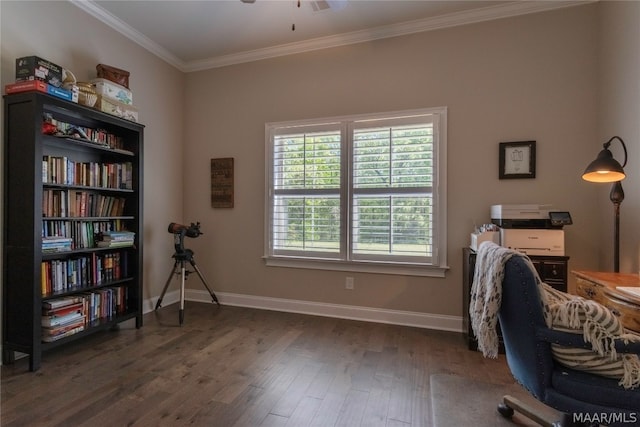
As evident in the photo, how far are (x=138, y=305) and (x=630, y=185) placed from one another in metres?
4.33

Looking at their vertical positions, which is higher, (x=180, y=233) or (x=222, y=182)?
(x=222, y=182)

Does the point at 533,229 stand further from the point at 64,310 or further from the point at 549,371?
the point at 64,310

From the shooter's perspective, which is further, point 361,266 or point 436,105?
point 361,266

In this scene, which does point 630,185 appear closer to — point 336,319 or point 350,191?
point 350,191

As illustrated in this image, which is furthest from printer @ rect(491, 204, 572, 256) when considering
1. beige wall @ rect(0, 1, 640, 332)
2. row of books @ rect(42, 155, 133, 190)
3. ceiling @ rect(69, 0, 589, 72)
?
row of books @ rect(42, 155, 133, 190)

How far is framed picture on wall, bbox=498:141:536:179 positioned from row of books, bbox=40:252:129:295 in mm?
3752

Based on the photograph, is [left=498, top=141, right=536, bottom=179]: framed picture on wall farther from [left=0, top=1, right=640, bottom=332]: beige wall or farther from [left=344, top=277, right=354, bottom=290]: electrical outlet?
[left=344, top=277, right=354, bottom=290]: electrical outlet

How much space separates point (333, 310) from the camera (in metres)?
3.35

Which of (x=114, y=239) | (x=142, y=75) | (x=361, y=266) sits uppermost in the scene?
(x=142, y=75)

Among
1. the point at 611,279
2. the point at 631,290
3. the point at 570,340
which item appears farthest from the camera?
the point at 611,279

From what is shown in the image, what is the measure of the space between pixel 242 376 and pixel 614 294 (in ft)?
7.44

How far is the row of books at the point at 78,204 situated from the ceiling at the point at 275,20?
175 cm

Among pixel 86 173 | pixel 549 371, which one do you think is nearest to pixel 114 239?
pixel 86 173

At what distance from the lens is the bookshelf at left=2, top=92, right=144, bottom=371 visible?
7.07ft
